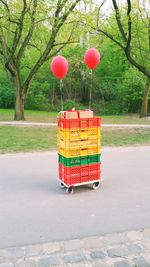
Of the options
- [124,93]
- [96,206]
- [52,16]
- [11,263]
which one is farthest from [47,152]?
[124,93]

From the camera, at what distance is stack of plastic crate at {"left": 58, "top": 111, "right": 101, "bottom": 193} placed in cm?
519

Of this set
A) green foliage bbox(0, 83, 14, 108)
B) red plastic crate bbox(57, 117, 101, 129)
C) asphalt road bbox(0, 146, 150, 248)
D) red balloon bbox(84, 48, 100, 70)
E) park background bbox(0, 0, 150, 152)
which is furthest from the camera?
green foliage bbox(0, 83, 14, 108)

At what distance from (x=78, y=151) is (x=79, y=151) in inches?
0.8

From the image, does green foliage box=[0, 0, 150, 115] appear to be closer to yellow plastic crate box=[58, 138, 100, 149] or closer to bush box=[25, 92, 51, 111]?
bush box=[25, 92, 51, 111]

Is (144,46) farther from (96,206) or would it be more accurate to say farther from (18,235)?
(18,235)

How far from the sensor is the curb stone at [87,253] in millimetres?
3112

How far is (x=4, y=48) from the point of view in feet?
53.5

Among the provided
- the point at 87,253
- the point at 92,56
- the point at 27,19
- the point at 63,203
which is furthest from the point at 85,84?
the point at 87,253

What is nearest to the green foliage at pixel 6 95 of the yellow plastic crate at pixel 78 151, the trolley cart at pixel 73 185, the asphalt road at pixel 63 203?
the asphalt road at pixel 63 203

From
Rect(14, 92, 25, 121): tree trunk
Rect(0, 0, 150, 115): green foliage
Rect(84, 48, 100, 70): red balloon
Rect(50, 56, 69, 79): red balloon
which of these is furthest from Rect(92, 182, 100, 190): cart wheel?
Rect(0, 0, 150, 115): green foliage

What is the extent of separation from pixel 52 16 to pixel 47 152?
9.85 metres

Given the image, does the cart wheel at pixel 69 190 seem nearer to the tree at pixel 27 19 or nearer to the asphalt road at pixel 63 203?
the asphalt road at pixel 63 203

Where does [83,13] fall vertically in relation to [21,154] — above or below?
above

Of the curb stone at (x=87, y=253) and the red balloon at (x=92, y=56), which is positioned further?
the red balloon at (x=92, y=56)
